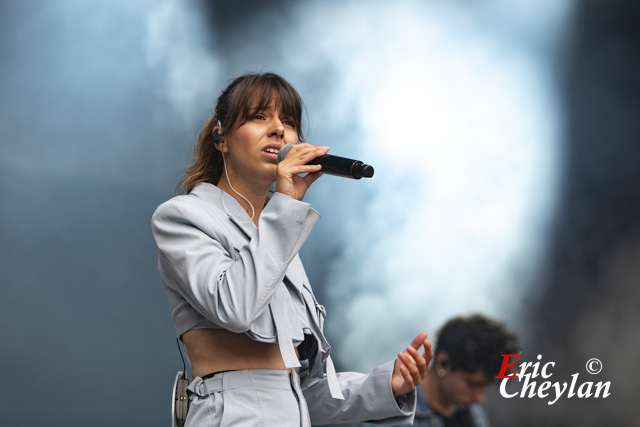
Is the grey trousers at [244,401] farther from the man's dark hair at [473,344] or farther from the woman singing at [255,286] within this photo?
the man's dark hair at [473,344]

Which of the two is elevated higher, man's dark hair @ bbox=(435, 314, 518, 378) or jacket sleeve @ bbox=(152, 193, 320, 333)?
jacket sleeve @ bbox=(152, 193, 320, 333)

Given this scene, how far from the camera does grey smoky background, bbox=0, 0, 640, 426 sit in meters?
2.80

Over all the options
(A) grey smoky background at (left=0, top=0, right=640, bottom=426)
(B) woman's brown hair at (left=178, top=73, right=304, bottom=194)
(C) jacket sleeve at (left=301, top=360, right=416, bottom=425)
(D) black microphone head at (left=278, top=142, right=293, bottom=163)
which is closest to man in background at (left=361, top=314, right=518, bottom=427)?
(A) grey smoky background at (left=0, top=0, right=640, bottom=426)

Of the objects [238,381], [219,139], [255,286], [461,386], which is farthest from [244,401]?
[461,386]

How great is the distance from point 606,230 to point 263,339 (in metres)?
3.69

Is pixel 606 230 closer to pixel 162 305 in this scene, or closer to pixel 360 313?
pixel 360 313

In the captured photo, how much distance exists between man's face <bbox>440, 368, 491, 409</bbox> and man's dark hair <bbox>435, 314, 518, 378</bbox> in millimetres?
24

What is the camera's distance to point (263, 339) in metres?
1.19

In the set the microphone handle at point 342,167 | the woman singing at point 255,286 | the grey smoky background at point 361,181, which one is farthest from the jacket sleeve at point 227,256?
the grey smoky background at point 361,181

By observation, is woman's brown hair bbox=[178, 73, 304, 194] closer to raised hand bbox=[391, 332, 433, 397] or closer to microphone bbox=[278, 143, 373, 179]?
microphone bbox=[278, 143, 373, 179]

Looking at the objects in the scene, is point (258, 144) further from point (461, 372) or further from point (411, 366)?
point (461, 372)

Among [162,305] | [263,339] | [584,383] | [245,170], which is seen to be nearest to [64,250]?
[162,305]

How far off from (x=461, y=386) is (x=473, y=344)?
188 millimetres

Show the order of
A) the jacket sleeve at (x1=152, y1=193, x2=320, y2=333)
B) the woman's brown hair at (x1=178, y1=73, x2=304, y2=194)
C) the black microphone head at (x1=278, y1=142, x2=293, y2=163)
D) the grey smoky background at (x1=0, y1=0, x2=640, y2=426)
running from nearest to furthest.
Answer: the jacket sleeve at (x1=152, y1=193, x2=320, y2=333)
the black microphone head at (x1=278, y1=142, x2=293, y2=163)
the woman's brown hair at (x1=178, y1=73, x2=304, y2=194)
the grey smoky background at (x1=0, y1=0, x2=640, y2=426)
